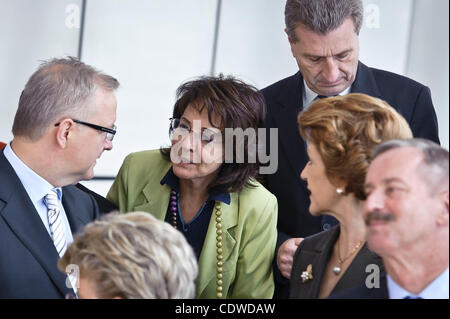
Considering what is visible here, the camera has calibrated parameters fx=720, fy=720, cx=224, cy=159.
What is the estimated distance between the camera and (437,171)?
5.61ft

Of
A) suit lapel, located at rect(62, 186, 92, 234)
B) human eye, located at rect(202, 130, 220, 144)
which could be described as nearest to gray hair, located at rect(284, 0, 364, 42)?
human eye, located at rect(202, 130, 220, 144)

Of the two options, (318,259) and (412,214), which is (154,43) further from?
(412,214)

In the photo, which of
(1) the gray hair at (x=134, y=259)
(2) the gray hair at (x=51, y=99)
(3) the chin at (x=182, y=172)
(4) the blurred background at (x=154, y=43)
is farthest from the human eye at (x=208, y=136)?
(4) the blurred background at (x=154, y=43)

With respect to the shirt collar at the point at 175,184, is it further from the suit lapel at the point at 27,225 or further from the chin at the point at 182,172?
the suit lapel at the point at 27,225

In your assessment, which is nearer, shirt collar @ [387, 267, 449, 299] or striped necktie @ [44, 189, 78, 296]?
shirt collar @ [387, 267, 449, 299]

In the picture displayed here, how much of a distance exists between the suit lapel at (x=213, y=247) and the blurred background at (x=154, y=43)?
5.63 feet

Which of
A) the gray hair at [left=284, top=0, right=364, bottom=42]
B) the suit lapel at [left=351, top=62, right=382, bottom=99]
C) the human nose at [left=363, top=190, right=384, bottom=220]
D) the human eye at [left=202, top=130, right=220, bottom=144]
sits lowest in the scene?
the human eye at [left=202, top=130, right=220, bottom=144]

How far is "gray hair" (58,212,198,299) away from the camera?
1818 millimetres

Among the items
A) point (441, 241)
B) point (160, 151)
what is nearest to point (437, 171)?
point (441, 241)

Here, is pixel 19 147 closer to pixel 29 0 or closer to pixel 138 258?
pixel 138 258

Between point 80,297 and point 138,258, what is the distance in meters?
0.23

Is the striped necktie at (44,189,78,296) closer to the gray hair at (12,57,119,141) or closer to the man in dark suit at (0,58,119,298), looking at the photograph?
the man in dark suit at (0,58,119,298)

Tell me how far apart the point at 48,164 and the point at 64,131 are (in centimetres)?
→ 13
